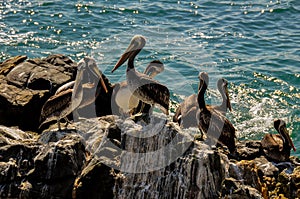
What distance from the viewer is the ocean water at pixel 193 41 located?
1495cm

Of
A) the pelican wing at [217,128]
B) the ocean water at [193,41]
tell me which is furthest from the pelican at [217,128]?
the ocean water at [193,41]

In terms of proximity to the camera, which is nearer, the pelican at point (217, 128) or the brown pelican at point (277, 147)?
the pelican at point (217, 128)

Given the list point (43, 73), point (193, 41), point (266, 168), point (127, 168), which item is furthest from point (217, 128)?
point (193, 41)

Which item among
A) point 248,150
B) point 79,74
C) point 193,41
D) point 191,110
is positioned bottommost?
point 193,41

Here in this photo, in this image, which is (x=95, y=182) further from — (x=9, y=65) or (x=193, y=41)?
(x=193, y=41)

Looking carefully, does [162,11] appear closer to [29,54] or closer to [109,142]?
[29,54]

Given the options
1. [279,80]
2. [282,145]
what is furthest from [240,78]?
[282,145]

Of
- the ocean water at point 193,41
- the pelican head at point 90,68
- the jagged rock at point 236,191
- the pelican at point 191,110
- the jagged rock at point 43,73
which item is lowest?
the ocean water at point 193,41

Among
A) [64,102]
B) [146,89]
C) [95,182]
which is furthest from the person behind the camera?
[64,102]

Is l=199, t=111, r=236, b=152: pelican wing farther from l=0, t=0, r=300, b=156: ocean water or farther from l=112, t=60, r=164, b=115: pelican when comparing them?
l=0, t=0, r=300, b=156: ocean water

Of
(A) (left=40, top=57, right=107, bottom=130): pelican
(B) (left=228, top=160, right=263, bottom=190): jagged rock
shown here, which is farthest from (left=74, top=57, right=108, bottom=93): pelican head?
(B) (left=228, top=160, right=263, bottom=190): jagged rock

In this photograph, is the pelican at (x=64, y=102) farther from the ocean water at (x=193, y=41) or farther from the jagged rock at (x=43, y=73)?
the ocean water at (x=193, y=41)

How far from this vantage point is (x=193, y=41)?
18.9 metres

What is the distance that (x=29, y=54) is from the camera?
690 inches
